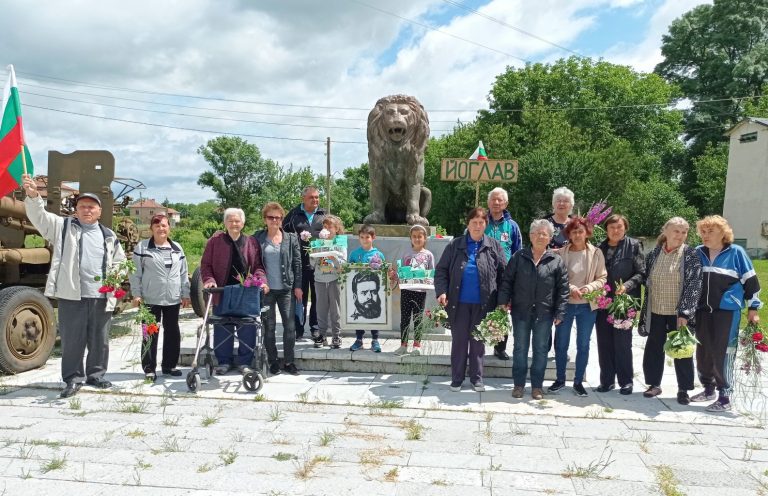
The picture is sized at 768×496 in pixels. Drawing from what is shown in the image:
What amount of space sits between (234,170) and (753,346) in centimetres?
4856

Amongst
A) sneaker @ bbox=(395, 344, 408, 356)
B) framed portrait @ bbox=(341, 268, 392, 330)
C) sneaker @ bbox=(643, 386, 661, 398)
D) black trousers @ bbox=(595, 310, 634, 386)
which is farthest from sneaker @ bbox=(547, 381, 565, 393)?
framed portrait @ bbox=(341, 268, 392, 330)

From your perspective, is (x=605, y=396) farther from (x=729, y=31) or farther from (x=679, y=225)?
(x=729, y=31)

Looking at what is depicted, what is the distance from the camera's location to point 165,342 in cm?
551

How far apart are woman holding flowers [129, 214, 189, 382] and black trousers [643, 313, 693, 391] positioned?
4508mm

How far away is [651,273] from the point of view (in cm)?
501

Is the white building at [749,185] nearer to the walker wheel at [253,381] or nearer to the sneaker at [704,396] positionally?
the sneaker at [704,396]

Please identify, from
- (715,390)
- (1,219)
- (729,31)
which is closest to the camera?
(715,390)

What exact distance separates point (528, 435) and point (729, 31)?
38473 mm

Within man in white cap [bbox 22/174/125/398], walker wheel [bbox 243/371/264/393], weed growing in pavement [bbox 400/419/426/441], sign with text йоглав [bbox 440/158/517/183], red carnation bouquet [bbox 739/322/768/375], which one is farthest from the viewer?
sign with text йоглав [bbox 440/158/517/183]

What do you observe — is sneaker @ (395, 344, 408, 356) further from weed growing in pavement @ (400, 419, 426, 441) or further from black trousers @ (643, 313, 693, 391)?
black trousers @ (643, 313, 693, 391)

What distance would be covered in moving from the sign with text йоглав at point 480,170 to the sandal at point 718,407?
128 inches

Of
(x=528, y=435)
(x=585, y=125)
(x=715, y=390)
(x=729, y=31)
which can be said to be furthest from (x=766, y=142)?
(x=528, y=435)

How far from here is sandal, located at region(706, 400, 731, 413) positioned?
4.72 m

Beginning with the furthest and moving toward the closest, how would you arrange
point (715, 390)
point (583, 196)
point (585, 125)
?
point (585, 125), point (583, 196), point (715, 390)
